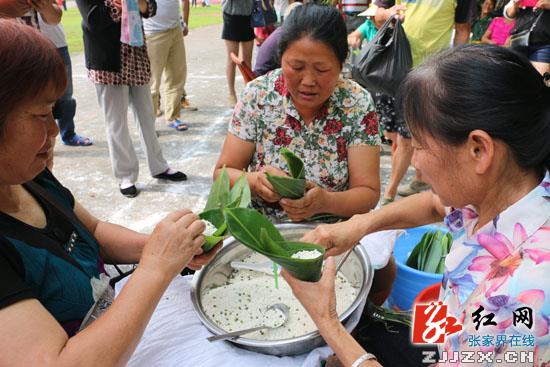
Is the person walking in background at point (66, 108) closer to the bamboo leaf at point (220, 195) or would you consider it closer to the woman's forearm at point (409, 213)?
the bamboo leaf at point (220, 195)

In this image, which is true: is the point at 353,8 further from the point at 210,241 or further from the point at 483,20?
the point at 210,241

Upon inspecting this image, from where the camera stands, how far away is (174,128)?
5320 mm

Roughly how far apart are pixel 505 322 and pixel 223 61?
29.8 ft

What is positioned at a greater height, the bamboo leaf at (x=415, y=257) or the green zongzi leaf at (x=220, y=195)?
the green zongzi leaf at (x=220, y=195)

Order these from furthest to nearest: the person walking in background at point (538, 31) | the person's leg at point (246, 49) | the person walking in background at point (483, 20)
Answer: the person walking in background at point (483, 20), the person's leg at point (246, 49), the person walking in background at point (538, 31)

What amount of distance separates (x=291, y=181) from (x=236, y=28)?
14.9 ft

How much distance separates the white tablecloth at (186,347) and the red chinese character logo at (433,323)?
0.18 meters

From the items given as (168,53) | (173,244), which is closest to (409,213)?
(173,244)

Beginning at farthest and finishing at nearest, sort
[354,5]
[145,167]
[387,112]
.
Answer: [354,5] → [145,167] → [387,112]

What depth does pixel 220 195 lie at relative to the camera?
163 cm

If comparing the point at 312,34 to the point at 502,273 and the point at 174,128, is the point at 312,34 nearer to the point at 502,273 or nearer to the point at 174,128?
the point at 502,273

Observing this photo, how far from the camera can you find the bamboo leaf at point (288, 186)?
1682 mm

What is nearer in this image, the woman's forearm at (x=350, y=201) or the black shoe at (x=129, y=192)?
the woman's forearm at (x=350, y=201)

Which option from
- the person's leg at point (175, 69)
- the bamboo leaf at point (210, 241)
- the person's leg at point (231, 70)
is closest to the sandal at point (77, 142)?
the person's leg at point (175, 69)
